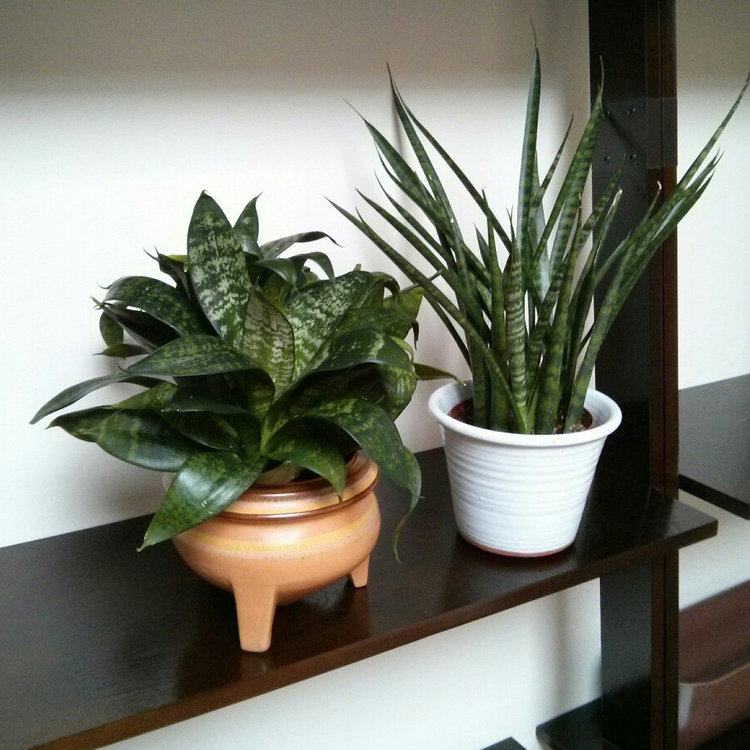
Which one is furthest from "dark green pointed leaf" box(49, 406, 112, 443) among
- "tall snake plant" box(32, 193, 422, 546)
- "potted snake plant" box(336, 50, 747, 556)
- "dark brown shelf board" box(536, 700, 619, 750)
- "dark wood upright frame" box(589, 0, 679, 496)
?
"dark brown shelf board" box(536, 700, 619, 750)

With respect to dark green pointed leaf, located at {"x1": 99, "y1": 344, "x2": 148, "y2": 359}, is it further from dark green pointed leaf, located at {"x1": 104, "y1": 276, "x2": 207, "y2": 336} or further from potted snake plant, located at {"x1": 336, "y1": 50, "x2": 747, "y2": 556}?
potted snake plant, located at {"x1": 336, "y1": 50, "x2": 747, "y2": 556}

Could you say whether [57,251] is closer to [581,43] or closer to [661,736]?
[581,43]

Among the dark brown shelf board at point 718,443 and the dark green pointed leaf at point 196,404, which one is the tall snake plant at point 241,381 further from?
the dark brown shelf board at point 718,443

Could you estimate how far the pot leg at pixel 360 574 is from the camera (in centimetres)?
53

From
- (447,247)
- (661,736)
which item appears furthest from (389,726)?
(447,247)

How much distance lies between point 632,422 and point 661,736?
0.32 meters

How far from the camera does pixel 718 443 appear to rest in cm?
79

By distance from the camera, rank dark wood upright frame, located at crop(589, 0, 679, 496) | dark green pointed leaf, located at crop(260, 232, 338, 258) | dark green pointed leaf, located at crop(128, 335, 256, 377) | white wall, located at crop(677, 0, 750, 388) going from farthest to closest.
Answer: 1. white wall, located at crop(677, 0, 750, 388)
2. dark wood upright frame, located at crop(589, 0, 679, 496)
3. dark green pointed leaf, located at crop(260, 232, 338, 258)
4. dark green pointed leaf, located at crop(128, 335, 256, 377)

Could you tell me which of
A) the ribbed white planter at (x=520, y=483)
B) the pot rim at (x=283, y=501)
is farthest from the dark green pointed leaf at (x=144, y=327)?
the ribbed white planter at (x=520, y=483)

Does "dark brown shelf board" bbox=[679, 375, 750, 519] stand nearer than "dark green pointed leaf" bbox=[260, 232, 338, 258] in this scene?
No

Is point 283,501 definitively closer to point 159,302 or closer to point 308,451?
point 308,451

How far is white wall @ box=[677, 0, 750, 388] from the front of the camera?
33.4 inches

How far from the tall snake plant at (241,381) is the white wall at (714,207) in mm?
567

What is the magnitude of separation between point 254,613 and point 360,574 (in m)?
0.10
